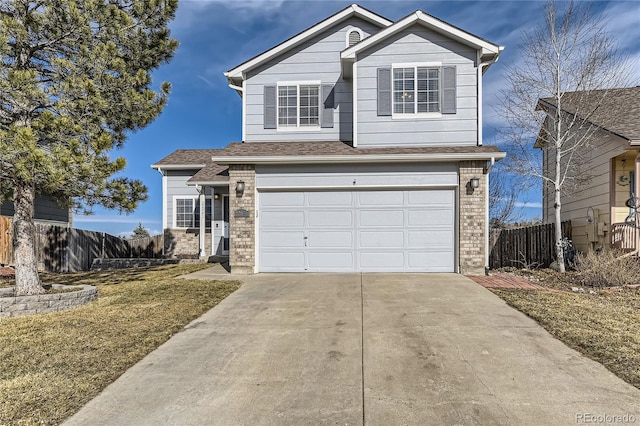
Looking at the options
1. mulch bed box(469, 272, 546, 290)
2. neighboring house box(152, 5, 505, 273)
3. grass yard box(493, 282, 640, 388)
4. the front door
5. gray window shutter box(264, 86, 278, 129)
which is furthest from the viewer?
the front door

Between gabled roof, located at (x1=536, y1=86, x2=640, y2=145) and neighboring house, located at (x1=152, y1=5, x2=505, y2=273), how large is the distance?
3663 mm

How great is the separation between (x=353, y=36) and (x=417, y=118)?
12.0 feet

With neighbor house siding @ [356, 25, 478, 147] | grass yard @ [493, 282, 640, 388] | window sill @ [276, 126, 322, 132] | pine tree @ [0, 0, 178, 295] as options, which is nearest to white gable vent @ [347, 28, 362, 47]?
neighbor house siding @ [356, 25, 478, 147]

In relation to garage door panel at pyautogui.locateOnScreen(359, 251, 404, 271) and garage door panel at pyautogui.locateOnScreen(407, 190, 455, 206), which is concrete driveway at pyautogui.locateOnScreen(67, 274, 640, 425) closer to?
garage door panel at pyautogui.locateOnScreen(359, 251, 404, 271)

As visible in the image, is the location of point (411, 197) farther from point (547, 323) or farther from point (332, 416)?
point (332, 416)

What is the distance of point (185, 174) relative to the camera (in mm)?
16969

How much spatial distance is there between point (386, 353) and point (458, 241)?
5.79 m

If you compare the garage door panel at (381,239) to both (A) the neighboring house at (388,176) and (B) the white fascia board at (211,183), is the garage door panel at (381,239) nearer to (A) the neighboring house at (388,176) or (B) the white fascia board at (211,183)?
(A) the neighboring house at (388,176)

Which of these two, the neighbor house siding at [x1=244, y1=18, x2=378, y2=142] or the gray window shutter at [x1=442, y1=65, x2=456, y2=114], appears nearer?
the gray window shutter at [x1=442, y1=65, x2=456, y2=114]

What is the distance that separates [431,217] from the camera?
9602 millimetres

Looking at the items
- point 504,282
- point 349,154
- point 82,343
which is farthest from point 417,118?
point 82,343

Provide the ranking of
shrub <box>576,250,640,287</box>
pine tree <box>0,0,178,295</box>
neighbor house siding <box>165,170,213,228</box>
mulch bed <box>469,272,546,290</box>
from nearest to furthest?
pine tree <box>0,0,178,295</box> → mulch bed <box>469,272,546,290</box> → shrub <box>576,250,640,287</box> → neighbor house siding <box>165,170,213,228</box>

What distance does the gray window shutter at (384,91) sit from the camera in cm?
1005

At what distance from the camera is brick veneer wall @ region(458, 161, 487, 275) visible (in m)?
9.28
